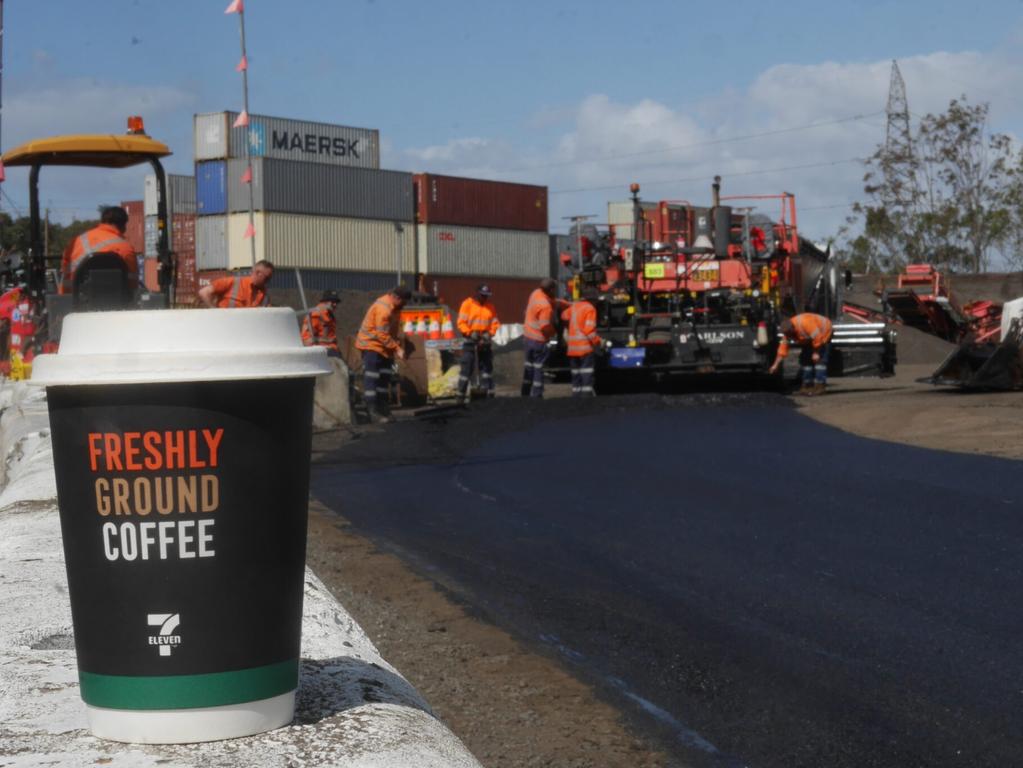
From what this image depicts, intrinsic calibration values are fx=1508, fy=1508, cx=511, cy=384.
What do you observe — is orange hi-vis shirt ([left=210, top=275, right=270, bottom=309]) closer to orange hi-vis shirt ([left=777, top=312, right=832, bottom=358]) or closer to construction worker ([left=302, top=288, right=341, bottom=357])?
construction worker ([left=302, top=288, right=341, bottom=357])

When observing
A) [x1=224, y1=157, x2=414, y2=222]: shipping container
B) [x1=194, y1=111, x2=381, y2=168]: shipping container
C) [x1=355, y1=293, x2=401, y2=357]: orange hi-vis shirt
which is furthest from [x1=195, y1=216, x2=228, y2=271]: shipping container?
[x1=355, y1=293, x2=401, y2=357]: orange hi-vis shirt

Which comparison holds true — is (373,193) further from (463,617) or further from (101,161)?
(463,617)

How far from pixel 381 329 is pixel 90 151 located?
688 cm

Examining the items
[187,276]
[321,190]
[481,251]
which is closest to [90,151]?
[187,276]

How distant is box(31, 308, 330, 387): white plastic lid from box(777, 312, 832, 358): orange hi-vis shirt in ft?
58.9

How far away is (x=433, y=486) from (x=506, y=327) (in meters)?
34.8

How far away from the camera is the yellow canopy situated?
407 inches

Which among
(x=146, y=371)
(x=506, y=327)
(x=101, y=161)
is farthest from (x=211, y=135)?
(x=146, y=371)

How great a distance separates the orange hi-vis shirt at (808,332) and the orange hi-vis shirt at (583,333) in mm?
2942

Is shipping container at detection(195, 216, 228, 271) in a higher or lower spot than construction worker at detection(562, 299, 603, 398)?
higher

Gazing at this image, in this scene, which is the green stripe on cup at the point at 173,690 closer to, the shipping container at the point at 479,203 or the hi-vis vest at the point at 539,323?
the hi-vis vest at the point at 539,323

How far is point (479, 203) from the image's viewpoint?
56.7 meters

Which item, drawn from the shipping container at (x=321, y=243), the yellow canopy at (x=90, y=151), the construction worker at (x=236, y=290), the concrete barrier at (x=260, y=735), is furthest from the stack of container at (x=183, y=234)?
the concrete barrier at (x=260, y=735)

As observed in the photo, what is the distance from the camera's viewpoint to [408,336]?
20.8 meters
